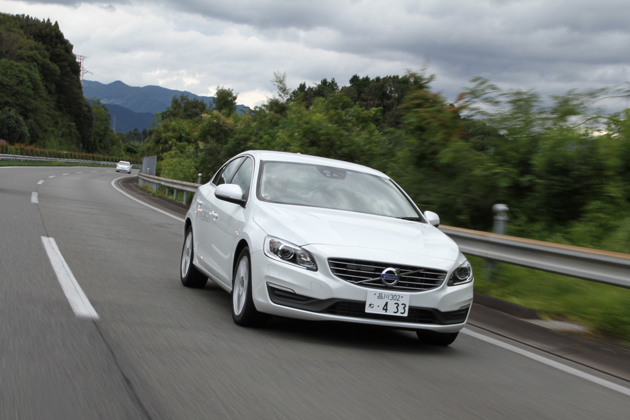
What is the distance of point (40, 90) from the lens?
329 feet

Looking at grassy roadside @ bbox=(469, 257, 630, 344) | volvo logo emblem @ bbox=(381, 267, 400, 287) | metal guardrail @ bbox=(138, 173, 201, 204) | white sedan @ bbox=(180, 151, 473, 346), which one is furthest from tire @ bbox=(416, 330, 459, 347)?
metal guardrail @ bbox=(138, 173, 201, 204)

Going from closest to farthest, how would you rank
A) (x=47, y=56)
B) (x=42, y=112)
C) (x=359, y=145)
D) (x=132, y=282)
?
(x=132, y=282), (x=359, y=145), (x=42, y=112), (x=47, y=56)

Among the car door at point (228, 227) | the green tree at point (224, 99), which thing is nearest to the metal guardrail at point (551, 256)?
the car door at point (228, 227)

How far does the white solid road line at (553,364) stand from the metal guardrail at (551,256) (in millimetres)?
1113

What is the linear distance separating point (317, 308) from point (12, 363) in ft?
6.98

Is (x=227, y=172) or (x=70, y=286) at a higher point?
(x=227, y=172)

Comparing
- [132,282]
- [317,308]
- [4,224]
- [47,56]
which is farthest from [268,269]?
[47,56]

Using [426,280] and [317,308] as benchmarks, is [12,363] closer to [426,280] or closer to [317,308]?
[317,308]

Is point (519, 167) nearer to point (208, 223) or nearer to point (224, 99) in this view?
point (208, 223)

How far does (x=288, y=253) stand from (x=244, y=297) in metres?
0.66

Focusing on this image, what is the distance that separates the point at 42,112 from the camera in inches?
3927

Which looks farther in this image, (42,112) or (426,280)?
(42,112)

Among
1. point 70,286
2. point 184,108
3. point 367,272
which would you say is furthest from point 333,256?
point 184,108

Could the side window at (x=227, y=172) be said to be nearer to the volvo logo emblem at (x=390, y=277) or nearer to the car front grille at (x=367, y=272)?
the car front grille at (x=367, y=272)
